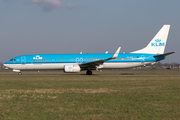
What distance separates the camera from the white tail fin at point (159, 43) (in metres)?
36.4

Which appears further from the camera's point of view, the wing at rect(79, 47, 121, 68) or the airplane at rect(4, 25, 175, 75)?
the airplane at rect(4, 25, 175, 75)

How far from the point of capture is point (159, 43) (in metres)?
36.4

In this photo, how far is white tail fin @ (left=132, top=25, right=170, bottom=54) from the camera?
3641cm

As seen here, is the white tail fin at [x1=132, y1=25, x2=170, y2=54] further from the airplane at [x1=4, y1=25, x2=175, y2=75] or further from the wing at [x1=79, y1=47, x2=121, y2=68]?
the wing at [x1=79, y1=47, x2=121, y2=68]

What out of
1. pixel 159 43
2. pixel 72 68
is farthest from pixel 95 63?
pixel 159 43

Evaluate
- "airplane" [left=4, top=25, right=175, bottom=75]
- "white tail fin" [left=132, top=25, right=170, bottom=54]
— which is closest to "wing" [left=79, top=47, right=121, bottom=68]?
"airplane" [left=4, top=25, right=175, bottom=75]

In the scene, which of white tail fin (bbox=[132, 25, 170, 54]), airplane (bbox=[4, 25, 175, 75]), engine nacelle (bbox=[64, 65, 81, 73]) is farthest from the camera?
white tail fin (bbox=[132, 25, 170, 54])

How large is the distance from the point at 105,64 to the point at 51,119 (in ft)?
90.7

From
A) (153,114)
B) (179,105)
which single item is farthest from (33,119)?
(179,105)

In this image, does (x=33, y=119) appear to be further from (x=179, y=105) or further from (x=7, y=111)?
(x=179, y=105)

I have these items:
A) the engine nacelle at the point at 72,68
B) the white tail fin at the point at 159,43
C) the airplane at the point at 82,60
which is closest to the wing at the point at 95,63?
the airplane at the point at 82,60

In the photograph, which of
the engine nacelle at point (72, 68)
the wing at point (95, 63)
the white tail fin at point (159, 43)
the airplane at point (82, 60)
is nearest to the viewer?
the wing at point (95, 63)

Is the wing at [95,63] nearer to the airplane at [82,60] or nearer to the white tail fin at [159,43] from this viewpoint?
the airplane at [82,60]

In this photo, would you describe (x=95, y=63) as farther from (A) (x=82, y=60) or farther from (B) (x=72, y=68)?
(B) (x=72, y=68)
